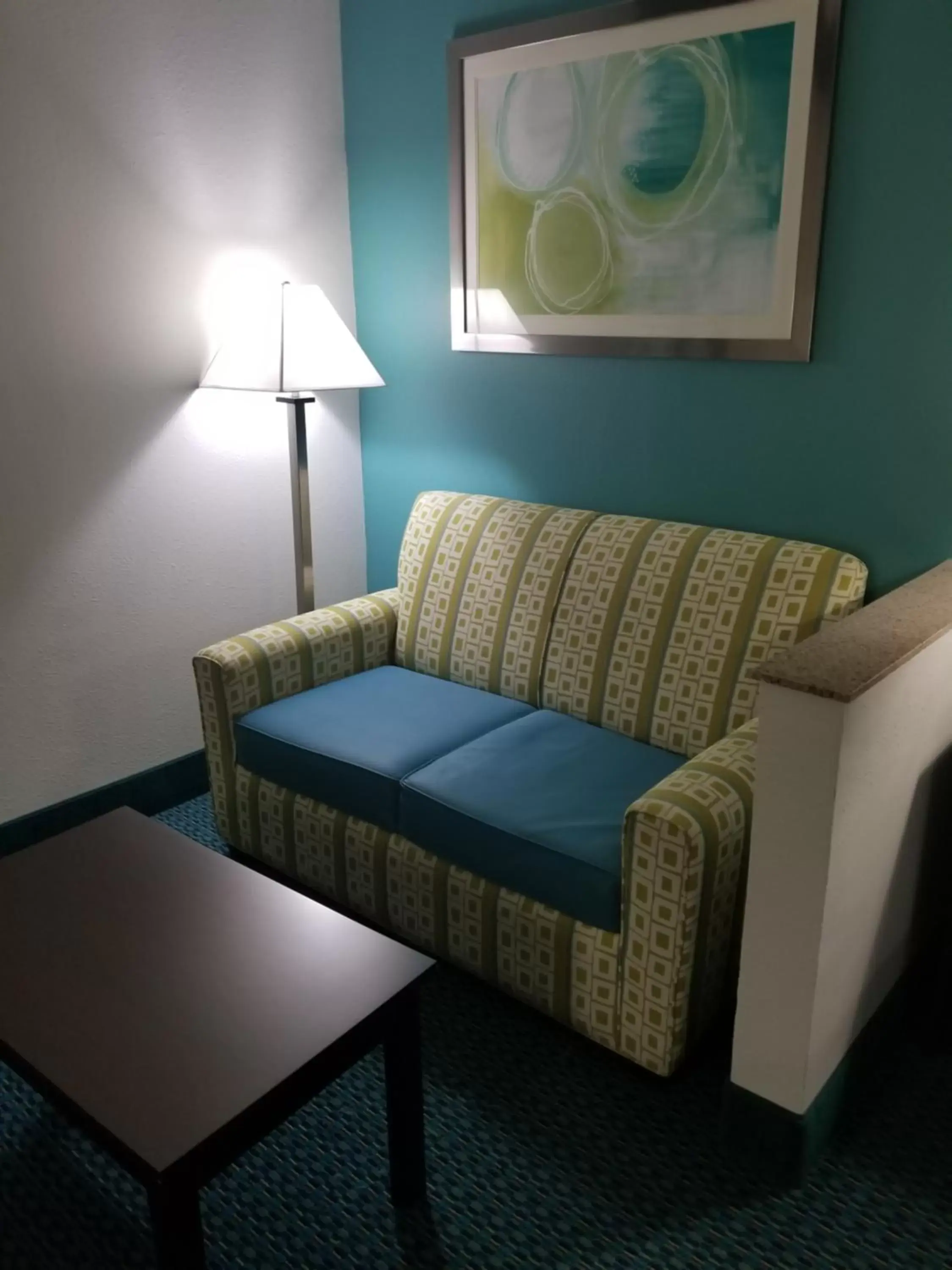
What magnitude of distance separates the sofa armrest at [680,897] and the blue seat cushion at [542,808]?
0.07 m

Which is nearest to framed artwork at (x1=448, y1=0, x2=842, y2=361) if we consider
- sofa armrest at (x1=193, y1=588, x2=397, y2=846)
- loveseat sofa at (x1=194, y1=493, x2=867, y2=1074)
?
loveseat sofa at (x1=194, y1=493, x2=867, y2=1074)

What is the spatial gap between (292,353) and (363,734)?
94 cm

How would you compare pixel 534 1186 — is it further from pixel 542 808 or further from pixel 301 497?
pixel 301 497

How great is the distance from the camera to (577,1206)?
1.52 m

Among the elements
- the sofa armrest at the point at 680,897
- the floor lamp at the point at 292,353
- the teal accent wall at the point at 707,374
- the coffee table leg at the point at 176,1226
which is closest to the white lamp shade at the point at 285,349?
the floor lamp at the point at 292,353

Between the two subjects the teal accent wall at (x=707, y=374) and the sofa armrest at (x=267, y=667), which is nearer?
the teal accent wall at (x=707, y=374)

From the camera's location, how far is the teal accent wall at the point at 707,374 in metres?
1.88

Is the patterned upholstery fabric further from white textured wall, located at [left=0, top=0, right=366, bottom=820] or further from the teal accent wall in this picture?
the teal accent wall

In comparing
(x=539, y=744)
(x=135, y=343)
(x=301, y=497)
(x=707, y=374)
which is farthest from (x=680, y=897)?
(x=135, y=343)

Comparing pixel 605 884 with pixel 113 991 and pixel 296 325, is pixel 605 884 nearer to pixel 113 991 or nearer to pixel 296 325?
pixel 113 991

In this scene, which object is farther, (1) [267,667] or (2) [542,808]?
(1) [267,667]

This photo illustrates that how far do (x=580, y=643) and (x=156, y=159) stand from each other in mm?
1536

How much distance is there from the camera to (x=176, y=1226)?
3.76ft

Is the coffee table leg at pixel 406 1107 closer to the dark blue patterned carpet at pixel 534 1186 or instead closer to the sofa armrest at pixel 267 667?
the dark blue patterned carpet at pixel 534 1186
